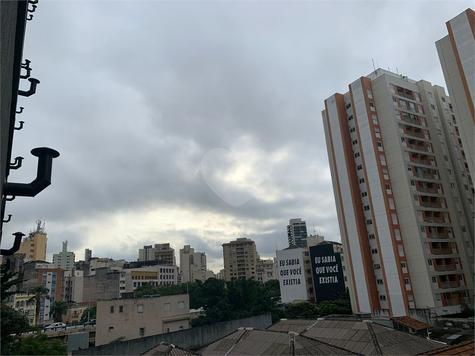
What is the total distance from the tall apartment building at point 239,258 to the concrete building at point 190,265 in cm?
1489

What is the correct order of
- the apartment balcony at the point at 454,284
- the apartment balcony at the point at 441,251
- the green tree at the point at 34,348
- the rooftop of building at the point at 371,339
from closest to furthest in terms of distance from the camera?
the green tree at the point at 34,348 → the rooftop of building at the point at 371,339 → the apartment balcony at the point at 454,284 → the apartment balcony at the point at 441,251

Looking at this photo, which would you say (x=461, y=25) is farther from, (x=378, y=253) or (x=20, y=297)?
(x=20, y=297)

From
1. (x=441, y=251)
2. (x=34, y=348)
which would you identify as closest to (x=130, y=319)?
(x=34, y=348)

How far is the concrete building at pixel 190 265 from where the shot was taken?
499ft

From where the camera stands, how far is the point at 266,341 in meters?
20.0

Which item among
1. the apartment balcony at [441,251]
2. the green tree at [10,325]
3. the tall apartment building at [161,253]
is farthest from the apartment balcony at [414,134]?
the tall apartment building at [161,253]

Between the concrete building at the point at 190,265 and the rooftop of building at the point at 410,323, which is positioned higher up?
the concrete building at the point at 190,265

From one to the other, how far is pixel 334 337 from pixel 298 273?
220 ft

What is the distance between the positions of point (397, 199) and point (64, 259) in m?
154

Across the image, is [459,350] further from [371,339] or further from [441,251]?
[441,251]

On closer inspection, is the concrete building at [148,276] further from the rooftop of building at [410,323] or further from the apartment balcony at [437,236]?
the rooftop of building at [410,323]

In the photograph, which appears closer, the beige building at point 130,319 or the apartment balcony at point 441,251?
the beige building at point 130,319

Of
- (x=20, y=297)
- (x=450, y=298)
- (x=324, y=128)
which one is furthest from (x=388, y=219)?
(x=20, y=297)

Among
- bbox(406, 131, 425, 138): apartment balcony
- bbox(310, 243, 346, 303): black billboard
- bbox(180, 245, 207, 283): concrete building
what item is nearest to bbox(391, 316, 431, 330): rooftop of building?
bbox(406, 131, 425, 138): apartment balcony
